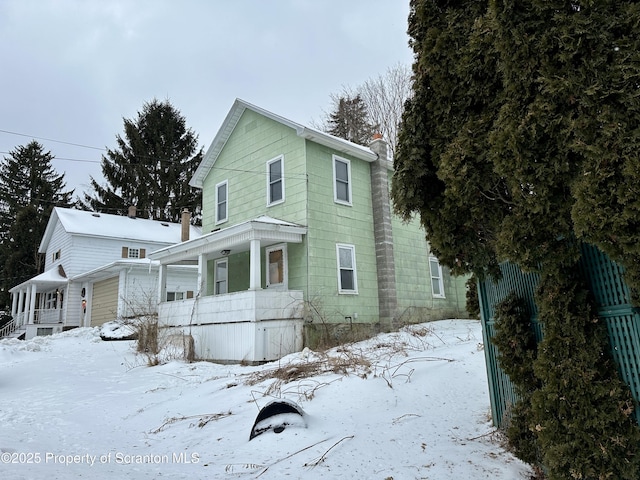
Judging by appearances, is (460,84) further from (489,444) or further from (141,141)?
(141,141)

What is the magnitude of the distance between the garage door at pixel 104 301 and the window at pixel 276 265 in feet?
37.8

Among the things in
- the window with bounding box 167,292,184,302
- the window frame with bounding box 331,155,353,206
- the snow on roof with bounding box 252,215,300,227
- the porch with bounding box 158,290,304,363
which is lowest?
the porch with bounding box 158,290,304,363

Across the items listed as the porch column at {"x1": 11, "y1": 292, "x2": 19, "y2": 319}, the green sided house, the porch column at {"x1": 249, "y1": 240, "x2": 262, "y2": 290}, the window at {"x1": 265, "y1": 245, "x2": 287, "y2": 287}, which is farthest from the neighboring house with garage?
the porch column at {"x1": 249, "y1": 240, "x2": 262, "y2": 290}

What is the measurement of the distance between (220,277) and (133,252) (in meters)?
12.6

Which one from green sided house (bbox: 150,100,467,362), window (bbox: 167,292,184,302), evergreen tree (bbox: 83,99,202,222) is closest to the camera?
green sided house (bbox: 150,100,467,362)

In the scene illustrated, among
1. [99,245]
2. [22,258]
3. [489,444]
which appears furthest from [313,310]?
[22,258]

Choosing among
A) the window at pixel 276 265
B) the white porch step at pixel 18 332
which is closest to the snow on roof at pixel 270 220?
the window at pixel 276 265

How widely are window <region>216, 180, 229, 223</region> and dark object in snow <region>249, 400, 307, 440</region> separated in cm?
1154

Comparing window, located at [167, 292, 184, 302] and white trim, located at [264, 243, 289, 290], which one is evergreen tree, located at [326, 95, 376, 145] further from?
white trim, located at [264, 243, 289, 290]

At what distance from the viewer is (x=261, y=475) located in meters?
3.54

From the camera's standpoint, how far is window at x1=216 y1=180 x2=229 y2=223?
1563cm

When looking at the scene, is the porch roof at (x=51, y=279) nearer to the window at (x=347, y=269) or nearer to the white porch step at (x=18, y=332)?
the white porch step at (x=18, y=332)

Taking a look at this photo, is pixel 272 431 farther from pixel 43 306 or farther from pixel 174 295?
pixel 43 306

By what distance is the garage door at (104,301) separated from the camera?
21.7 metres
